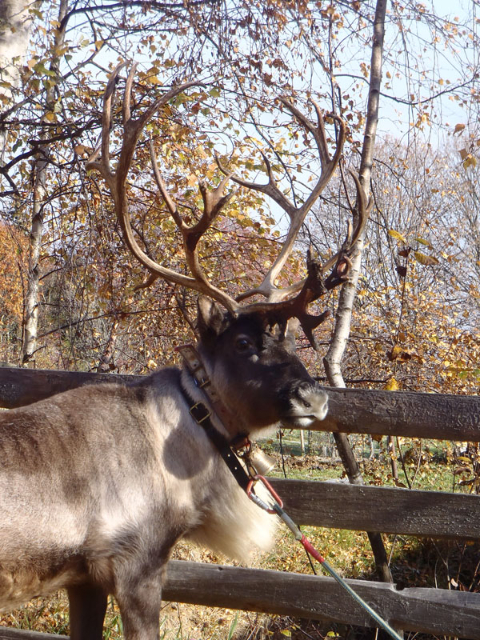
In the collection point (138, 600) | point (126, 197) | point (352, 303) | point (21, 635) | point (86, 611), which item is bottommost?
point (21, 635)

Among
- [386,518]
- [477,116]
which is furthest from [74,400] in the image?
[477,116]

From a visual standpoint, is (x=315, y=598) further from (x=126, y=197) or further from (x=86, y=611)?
(x=126, y=197)

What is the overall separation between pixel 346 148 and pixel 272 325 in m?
3.05

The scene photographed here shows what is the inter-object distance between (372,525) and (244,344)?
1171 mm

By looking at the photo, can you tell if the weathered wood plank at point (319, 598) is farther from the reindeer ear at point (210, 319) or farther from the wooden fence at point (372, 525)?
the reindeer ear at point (210, 319)

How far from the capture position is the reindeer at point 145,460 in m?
2.11

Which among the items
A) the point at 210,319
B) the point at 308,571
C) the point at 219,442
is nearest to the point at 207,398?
the point at 219,442

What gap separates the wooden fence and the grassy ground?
0.37m

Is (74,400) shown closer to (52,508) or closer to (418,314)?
(52,508)

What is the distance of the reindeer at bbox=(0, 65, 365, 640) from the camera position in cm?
211

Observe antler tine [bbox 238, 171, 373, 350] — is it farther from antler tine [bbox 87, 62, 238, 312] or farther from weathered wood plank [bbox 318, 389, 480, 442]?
weathered wood plank [bbox 318, 389, 480, 442]

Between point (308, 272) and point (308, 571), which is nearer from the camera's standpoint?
point (308, 272)

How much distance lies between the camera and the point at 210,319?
8.71 feet

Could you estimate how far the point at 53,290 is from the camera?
5258 mm
